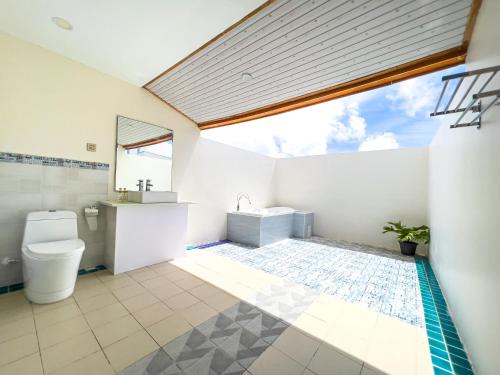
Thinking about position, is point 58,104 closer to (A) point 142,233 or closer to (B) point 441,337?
(A) point 142,233

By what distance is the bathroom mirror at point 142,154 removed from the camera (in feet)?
8.98

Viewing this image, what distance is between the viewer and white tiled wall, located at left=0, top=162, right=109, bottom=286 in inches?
77.9

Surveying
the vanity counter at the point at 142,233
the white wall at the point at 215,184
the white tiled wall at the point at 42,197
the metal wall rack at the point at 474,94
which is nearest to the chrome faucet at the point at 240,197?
the white wall at the point at 215,184

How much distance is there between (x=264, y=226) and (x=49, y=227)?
115 inches

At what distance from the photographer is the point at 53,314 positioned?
65.6 inches

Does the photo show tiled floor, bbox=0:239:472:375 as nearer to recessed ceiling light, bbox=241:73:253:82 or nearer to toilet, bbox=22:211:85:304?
toilet, bbox=22:211:85:304

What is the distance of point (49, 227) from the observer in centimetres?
209

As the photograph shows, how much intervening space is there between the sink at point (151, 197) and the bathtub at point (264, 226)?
146 cm

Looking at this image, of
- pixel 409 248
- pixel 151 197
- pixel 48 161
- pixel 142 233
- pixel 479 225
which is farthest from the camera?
pixel 409 248

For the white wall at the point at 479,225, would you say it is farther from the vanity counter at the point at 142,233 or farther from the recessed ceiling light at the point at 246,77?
the vanity counter at the point at 142,233

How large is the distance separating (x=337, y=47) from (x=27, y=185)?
3.27 metres

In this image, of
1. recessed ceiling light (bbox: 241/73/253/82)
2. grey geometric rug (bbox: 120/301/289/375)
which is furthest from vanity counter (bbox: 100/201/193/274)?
recessed ceiling light (bbox: 241/73/253/82)

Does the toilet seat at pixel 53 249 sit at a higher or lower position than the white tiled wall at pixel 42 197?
lower

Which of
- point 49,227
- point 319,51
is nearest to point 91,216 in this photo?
point 49,227
